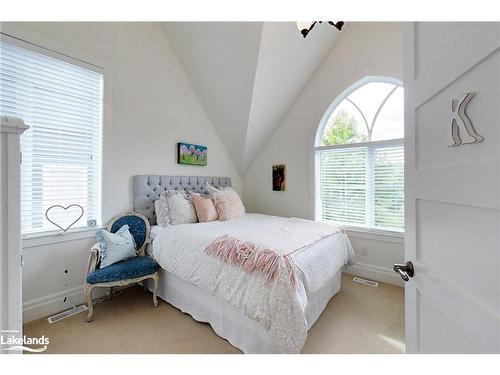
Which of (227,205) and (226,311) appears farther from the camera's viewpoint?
(227,205)

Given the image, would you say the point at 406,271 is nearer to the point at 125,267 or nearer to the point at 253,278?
the point at 253,278

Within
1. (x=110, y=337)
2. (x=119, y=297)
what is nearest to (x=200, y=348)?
(x=110, y=337)

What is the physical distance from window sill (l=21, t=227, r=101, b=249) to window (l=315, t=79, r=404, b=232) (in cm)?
302

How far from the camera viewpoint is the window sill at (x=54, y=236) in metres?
1.93

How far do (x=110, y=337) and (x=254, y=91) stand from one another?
3.01 metres

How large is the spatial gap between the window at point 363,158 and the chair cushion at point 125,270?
8.01 ft

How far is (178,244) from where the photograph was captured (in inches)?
81.8

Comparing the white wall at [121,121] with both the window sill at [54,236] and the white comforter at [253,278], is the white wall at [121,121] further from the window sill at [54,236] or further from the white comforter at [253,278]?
the white comforter at [253,278]

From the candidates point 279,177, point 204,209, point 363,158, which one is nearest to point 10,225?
point 204,209

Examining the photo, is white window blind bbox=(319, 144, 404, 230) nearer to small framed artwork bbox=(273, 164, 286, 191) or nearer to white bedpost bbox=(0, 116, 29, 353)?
small framed artwork bbox=(273, 164, 286, 191)

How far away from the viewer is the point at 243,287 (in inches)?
60.7

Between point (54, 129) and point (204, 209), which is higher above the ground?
point (54, 129)

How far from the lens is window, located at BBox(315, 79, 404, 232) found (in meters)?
2.69

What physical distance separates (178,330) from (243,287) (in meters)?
0.80
